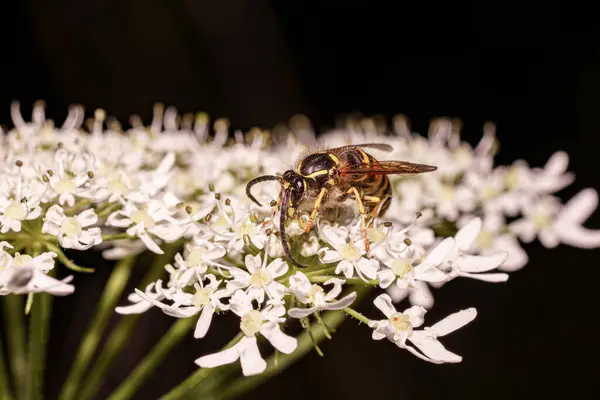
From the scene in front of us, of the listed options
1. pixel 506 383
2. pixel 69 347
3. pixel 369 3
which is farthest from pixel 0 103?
pixel 506 383

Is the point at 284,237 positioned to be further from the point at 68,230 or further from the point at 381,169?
the point at 68,230

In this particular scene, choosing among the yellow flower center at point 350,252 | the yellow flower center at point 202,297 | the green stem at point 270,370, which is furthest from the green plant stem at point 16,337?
the yellow flower center at point 350,252

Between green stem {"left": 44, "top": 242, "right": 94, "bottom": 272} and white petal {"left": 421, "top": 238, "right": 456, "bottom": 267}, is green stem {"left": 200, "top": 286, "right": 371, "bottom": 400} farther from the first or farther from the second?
green stem {"left": 44, "top": 242, "right": 94, "bottom": 272}

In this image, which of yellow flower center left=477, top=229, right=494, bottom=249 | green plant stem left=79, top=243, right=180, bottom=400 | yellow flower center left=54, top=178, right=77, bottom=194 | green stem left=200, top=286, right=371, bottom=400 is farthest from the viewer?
yellow flower center left=477, top=229, right=494, bottom=249

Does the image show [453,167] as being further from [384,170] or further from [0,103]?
[0,103]

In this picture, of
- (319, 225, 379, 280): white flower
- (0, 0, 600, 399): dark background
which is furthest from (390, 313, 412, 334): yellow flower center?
(0, 0, 600, 399): dark background

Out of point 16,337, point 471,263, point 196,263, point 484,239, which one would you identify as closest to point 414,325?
point 471,263

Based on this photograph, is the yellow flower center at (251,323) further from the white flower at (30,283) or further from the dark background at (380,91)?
the dark background at (380,91)
